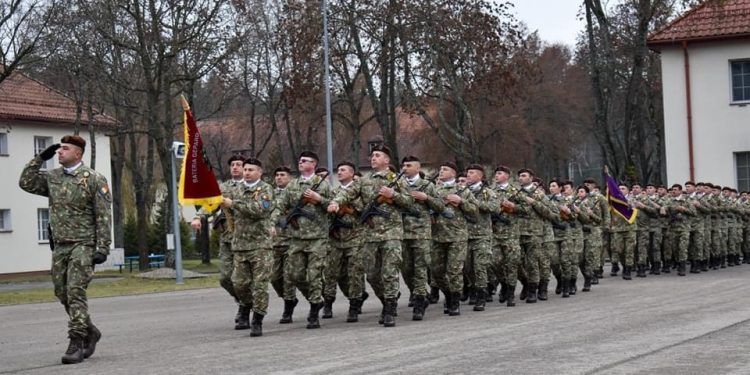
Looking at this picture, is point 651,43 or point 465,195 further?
point 651,43

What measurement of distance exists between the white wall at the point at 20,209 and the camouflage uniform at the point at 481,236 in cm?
3172

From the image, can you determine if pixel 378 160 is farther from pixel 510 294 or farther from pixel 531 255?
pixel 531 255

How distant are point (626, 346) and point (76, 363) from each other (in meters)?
5.16

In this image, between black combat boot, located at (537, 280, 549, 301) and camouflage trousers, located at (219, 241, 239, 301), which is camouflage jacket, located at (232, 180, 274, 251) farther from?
black combat boot, located at (537, 280, 549, 301)

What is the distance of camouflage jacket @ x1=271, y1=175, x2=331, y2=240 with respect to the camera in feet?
47.3

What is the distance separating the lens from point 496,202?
17078 millimetres

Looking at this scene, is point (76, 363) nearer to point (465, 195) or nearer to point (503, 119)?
point (465, 195)

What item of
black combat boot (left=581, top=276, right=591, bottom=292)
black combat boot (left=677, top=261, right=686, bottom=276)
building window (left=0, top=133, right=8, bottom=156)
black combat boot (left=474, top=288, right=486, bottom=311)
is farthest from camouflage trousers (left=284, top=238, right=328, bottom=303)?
building window (left=0, top=133, right=8, bottom=156)

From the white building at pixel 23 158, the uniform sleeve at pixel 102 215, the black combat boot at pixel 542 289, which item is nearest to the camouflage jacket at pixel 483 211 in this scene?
the black combat boot at pixel 542 289

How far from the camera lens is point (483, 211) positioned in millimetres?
16719

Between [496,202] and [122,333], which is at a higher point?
[496,202]

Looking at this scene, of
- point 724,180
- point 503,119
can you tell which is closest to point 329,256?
point 724,180

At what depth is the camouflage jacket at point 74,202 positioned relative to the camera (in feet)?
37.5

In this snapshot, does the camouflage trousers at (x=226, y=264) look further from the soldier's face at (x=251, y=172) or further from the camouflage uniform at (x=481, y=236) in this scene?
the camouflage uniform at (x=481, y=236)
